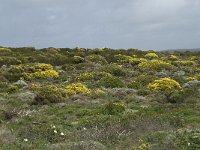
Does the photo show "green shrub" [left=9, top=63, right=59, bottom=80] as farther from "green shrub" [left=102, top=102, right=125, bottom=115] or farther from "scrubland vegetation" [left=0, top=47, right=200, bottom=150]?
"green shrub" [left=102, top=102, right=125, bottom=115]

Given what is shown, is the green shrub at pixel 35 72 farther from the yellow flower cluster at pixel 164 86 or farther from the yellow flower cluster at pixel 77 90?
the yellow flower cluster at pixel 164 86

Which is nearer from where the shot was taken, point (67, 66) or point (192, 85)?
point (192, 85)

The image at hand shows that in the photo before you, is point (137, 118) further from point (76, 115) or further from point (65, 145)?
point (65, 145)

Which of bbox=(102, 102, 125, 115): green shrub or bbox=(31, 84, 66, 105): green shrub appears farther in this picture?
bbox=(31, 84, 66, 105): green shrub

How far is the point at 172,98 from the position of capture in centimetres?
1905

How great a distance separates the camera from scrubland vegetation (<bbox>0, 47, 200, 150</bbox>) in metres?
11.7

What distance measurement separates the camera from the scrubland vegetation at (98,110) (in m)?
11.7

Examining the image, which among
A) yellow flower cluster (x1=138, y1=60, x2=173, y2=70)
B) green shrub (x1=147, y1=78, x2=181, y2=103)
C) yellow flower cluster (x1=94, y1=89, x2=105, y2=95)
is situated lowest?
yellow flower cluster (x1=94, y1=89, x2=105, y2=95)

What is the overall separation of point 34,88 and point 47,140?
9.47m

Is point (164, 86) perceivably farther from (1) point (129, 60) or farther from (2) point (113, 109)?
(1) point (129, 60)

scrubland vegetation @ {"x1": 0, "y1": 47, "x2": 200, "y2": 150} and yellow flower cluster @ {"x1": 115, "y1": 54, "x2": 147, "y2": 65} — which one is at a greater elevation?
yellow flower cluster @ {"x1": 115, "y1": 54, "x2": 147, "y2": 65}

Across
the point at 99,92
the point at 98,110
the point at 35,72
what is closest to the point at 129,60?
the point at 35,72

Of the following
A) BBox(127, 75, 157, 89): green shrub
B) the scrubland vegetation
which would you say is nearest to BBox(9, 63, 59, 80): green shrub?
the scrubland vegetation

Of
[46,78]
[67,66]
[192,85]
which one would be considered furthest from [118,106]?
[67,66]
